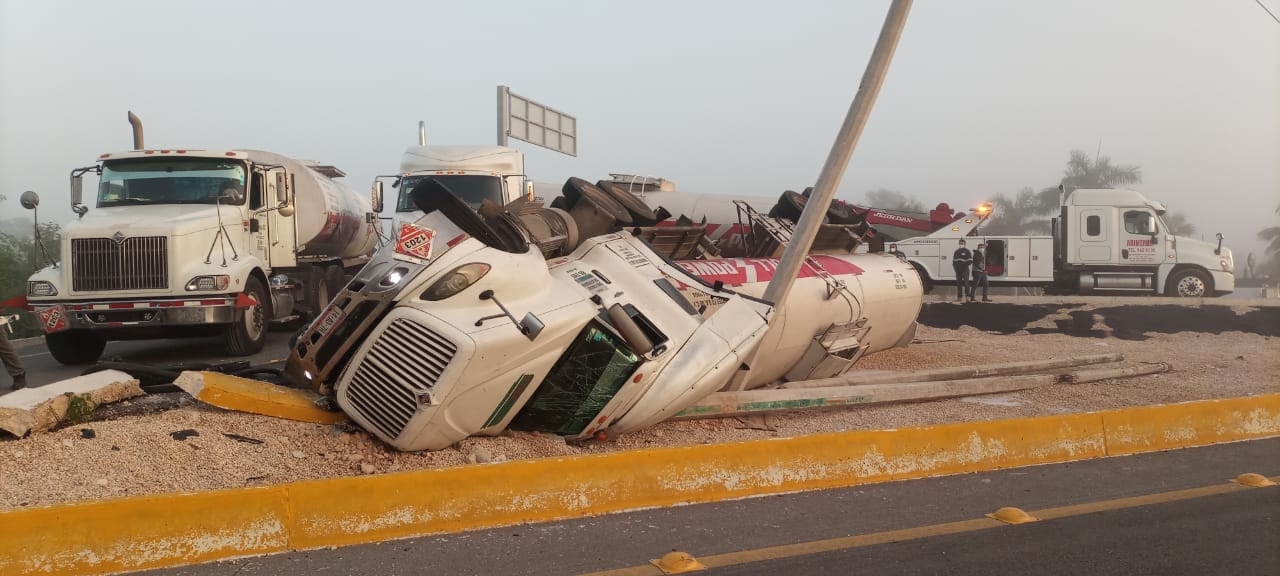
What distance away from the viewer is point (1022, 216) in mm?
65062

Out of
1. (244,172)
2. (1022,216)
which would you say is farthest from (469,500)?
(1022,216)

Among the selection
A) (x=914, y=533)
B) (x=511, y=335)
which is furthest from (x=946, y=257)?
(x=914, y=533)

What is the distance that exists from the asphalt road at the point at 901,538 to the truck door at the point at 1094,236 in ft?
71.0

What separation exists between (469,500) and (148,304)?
7534 mm

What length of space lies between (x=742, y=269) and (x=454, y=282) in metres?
3.86

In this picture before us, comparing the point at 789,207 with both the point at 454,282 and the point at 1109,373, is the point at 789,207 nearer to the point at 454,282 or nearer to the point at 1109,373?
the point at 1109,373

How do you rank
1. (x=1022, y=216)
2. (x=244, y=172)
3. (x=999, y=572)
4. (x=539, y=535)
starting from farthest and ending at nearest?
(x=1022, y=216) < (x=244, y=172) < (x=539, y=535) < (x=999, y=572)

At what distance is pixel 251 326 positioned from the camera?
1184 cm

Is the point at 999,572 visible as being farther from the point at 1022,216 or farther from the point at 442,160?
the point at 1022,216

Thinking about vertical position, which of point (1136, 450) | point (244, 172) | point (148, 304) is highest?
point (244, 172)

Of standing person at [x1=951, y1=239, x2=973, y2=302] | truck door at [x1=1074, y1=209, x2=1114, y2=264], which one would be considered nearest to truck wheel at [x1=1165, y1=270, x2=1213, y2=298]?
truck door at [x1=1074, y1=209, x2=1114, y2=264]

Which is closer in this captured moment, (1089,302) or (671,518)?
(671,518)

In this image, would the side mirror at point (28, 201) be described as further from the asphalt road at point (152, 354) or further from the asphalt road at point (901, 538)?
the asphalt road at point (901, 538)

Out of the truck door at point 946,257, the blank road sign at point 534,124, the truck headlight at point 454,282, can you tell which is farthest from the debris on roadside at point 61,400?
the truck door at point 946,257
